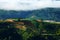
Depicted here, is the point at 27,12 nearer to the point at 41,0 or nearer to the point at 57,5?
the point at 41,0

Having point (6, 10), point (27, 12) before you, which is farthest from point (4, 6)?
point (27, 12)

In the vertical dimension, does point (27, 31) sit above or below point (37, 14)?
below

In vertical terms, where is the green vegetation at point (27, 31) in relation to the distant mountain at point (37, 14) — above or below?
below

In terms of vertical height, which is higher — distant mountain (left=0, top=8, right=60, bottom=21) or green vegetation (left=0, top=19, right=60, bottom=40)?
distant mountain (left=0, top=8, right=60, bottom=21)

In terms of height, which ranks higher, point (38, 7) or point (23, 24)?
point (38, 7)
